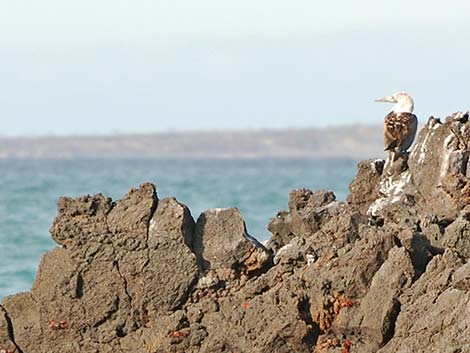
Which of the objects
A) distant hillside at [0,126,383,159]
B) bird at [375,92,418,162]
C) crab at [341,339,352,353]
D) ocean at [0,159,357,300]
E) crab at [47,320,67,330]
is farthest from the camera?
distant hillside at [0,126,383,159]

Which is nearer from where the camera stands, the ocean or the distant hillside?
the ocean

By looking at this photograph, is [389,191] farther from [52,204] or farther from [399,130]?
[52,204]

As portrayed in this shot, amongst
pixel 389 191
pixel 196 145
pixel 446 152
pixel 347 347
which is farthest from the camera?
pixel 196 145

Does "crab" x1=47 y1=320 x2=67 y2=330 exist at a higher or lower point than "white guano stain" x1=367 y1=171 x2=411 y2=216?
lower

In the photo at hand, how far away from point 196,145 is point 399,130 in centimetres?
16004

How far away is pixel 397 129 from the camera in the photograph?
11.5 metres

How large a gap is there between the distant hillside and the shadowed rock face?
14922cm

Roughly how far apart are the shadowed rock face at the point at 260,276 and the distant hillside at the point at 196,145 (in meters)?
149

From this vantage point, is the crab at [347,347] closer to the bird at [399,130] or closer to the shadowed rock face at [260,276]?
the shadowed rock face at [260,276]

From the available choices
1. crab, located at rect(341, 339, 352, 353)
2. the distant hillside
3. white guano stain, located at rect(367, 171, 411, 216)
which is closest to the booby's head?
white guano stain, located at rect(367, 171, 411, 216)

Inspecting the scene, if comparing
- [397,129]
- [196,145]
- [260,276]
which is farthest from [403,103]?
[196,145]

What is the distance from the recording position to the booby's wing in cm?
1131

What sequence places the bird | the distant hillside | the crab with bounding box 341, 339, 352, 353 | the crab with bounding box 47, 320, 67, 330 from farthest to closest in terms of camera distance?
the distant hillside, the bird, the crab with bounding box 47, 320, 67, 330, the crab with bounding box 341, 339, 352, 353

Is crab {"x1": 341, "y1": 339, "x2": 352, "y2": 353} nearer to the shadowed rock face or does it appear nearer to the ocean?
the shadowed rock face
